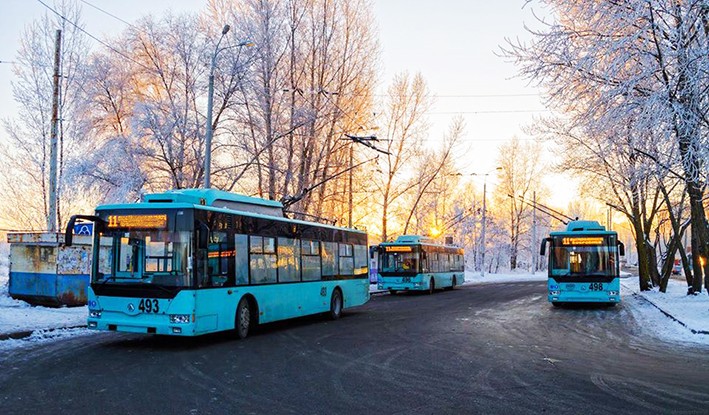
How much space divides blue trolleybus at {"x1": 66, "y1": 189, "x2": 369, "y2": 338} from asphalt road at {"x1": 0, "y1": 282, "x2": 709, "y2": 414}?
0.57m

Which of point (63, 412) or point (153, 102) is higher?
point (153, 102)

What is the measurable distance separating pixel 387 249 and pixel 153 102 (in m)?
13.6

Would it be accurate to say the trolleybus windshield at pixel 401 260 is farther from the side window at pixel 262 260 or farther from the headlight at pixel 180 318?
the headlight at pixel 180 318

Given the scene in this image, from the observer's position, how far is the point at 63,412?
704 cm

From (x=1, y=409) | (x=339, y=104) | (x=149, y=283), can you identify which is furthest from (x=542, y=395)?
(x=339, y=104)

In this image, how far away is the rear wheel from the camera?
13.8 m

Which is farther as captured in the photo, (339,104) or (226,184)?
(339,104)

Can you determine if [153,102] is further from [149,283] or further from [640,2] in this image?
[640,2]

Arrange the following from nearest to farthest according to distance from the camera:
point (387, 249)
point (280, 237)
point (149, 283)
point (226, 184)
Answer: point (149, 283) < point (280, 237) < point (226, 184) < point (387, 249)

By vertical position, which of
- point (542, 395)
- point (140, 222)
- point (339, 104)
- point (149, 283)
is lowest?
point (542, 395)

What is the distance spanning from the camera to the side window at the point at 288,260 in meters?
15.8

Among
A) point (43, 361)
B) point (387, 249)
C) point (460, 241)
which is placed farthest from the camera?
point (460, 241)

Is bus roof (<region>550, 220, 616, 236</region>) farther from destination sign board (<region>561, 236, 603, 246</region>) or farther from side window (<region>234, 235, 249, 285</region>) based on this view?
side window (<region>234, 235, 249, 285</region>)

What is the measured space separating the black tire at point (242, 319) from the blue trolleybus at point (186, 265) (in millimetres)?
21
